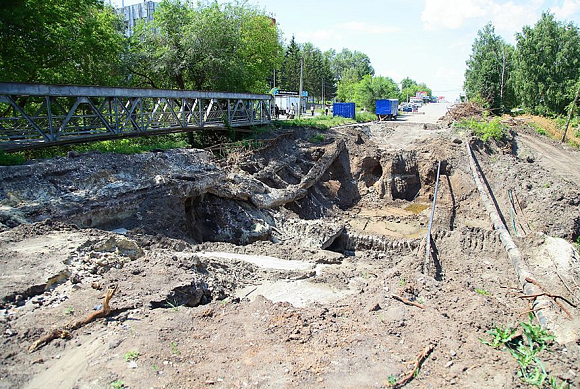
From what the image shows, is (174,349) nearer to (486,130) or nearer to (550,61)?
(486,130)

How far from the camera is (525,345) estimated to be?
6664mm

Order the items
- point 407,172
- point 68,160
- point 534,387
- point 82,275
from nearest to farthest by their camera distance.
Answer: point 534,387 < point 82,275 < point 68,160 < point 407,172

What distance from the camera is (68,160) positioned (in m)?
12.3

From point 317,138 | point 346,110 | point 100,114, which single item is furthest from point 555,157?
point 100,114

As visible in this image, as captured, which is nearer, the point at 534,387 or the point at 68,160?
the point at 534,387

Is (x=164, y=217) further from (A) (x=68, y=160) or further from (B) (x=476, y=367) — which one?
(B) (x=476, y=367)

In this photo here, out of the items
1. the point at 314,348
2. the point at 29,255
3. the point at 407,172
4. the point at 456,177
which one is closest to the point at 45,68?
the point at 29,255

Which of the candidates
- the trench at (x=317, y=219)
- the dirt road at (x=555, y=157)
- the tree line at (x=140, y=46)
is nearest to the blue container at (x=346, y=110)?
the tree line at (x=140, y=46)

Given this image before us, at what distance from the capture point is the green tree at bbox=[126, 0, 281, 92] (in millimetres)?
24219

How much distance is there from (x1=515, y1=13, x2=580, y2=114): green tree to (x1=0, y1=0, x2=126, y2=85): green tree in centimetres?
3749

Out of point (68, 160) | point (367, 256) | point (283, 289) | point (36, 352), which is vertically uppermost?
point (68, 160)

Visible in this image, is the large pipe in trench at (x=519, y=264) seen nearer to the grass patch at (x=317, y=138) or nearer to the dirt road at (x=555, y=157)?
the dirt road at (x=555, y=157)

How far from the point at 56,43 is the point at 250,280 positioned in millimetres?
13953

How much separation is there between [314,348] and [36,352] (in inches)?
157
